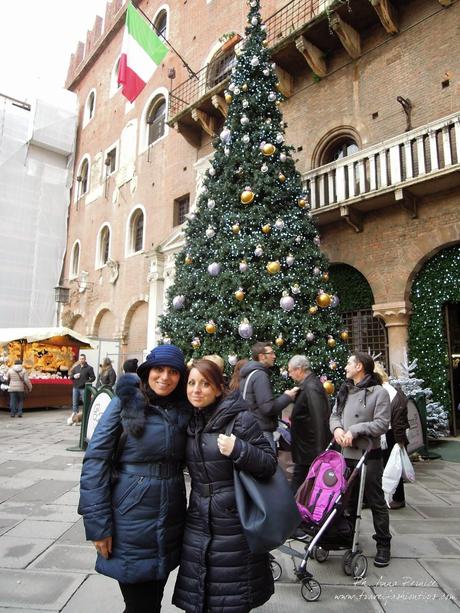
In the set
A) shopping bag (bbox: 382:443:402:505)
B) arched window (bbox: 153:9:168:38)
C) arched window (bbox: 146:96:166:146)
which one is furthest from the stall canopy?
shopping bag (bbox: 382:443:402:505)

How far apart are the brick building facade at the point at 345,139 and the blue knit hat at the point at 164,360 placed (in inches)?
309

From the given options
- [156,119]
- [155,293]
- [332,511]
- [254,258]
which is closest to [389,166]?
[254,258]

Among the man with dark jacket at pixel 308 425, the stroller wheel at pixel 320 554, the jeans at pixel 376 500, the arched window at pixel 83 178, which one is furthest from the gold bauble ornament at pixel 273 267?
the arched window at pixel 83 178

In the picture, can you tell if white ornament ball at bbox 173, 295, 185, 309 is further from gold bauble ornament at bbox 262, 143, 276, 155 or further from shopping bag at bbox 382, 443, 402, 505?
shopping bag at bbox 382, 443, 402, 505

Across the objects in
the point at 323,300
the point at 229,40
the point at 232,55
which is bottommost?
the point at 323,300

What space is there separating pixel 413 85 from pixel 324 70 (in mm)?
2746

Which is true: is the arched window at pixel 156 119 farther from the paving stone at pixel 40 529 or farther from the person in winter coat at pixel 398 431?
Result: the paving stone at pixel 40 529

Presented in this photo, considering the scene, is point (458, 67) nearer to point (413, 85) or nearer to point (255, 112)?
point (413, 85)

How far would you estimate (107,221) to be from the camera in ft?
71.5

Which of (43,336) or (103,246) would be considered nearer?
(43,336)

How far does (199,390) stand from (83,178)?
85.7 ft

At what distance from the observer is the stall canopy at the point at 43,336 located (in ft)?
53.0

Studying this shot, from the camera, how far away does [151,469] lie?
6.70 feet

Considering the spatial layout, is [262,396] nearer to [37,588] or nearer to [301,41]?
[37,588]
